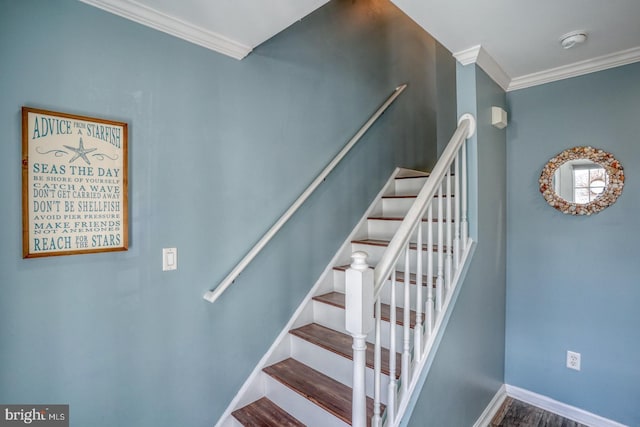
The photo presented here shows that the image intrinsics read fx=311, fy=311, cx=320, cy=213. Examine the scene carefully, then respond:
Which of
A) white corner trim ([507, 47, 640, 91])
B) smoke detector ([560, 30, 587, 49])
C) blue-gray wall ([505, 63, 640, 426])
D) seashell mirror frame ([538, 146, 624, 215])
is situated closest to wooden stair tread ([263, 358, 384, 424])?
blue-gray wall ([505, 63, 640, 426])

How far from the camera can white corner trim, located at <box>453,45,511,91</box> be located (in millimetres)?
1791

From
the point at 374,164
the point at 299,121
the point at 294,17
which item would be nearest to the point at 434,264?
the point at 374,164

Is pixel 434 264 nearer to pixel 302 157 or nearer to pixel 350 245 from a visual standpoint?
pixel 350 245

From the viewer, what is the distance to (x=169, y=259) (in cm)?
145

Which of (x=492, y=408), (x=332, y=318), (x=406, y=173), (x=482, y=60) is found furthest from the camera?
(x=406, y=173)

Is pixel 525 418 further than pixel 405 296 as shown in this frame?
Yes

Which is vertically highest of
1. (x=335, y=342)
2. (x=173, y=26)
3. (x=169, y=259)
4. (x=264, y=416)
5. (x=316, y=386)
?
(x=173, y=26)

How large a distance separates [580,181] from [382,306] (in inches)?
59.8

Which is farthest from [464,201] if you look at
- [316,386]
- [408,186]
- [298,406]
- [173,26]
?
[173,26]

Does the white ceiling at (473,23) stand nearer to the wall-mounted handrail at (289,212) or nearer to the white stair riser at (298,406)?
the wall-mounted handrail at (289,212)

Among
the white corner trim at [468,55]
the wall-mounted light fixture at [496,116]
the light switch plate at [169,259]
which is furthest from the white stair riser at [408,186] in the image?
the light switch plate at [169,259]

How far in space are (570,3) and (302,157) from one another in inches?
59.0

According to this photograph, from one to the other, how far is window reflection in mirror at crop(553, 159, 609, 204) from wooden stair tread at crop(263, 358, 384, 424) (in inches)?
71.8

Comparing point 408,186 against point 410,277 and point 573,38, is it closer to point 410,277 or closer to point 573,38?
point 410,277
